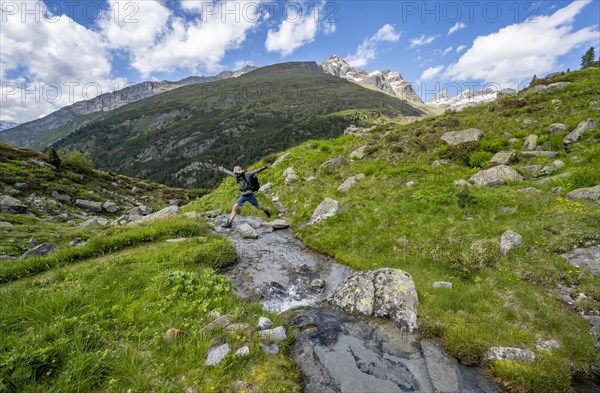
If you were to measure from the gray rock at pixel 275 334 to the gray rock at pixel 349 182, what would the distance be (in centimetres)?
1329

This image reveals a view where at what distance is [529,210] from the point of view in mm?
11398

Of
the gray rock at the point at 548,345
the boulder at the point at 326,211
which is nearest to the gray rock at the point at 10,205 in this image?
the boulder at the point at 326,211

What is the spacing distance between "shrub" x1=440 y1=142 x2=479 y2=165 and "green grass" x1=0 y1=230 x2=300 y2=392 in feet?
57.6

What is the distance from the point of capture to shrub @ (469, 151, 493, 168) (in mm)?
17656

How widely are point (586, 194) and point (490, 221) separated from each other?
414cm

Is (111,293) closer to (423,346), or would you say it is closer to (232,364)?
(232,364)

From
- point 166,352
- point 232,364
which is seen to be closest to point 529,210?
point 232,364

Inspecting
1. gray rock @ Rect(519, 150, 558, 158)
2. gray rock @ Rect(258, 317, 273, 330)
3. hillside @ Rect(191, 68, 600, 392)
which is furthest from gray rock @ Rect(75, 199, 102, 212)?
gray rock @ Rect(519, 150, 558, 158)

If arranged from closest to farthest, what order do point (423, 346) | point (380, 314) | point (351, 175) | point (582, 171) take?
point (423, 346), point (380, 314), point (582, 171), point (351, 175)

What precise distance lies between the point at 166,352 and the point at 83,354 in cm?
137

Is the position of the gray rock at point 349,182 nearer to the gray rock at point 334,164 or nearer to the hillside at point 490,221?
the hillside at point 490,221

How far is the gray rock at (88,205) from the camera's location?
2655cm

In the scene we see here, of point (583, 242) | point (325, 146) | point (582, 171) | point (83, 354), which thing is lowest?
point (83, 354)

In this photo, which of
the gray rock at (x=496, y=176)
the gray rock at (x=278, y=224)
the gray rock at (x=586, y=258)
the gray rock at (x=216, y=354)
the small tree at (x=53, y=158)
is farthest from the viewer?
the small tree at (x=53, y=158)
